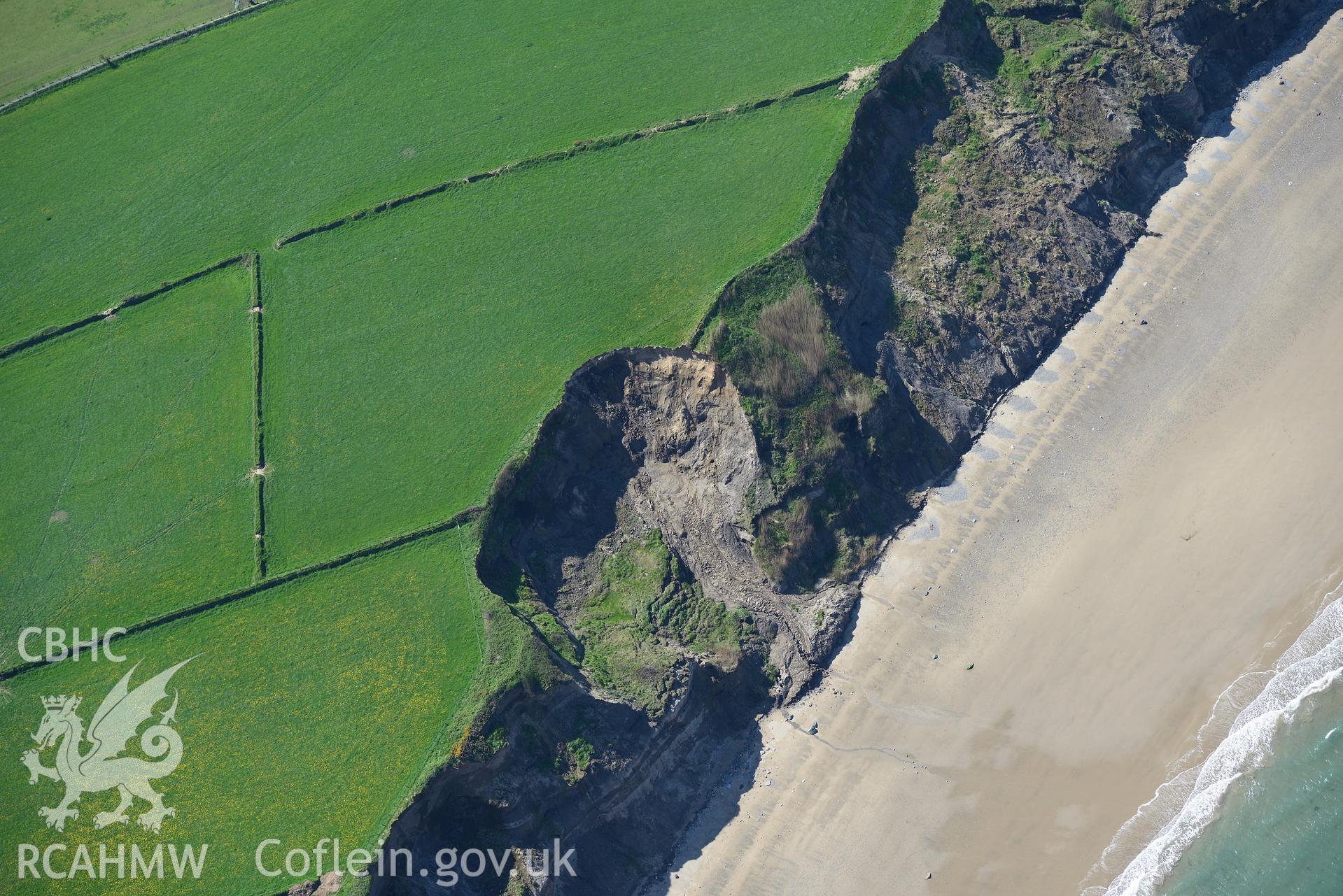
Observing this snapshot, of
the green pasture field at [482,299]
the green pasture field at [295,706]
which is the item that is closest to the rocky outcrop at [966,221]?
the green pasture field at [482,299]

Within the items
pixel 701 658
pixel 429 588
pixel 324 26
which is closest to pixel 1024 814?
pixel 701 658

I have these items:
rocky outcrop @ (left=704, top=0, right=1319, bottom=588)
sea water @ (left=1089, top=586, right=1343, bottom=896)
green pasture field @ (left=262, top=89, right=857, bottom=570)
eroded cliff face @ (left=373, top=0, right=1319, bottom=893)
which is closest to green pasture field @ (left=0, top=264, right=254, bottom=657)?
green pasture field @ (left=262, top=89, right=857, bottom=570)

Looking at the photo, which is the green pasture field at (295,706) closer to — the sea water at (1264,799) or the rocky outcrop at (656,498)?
the rocky outcrop at (656,498)

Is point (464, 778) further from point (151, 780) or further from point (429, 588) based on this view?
point (151, 780)

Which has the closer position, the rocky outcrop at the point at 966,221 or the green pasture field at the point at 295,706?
the green pasture field at the point at 295,706

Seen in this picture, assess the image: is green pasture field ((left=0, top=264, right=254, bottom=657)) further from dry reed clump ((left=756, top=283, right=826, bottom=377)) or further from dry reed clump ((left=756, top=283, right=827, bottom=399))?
dry reed clump ((left=756, top=283, right=826, bottom=377))

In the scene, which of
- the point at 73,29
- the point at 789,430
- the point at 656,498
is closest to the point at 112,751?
the point at 656,498

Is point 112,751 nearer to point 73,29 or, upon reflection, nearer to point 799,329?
point 799,329
